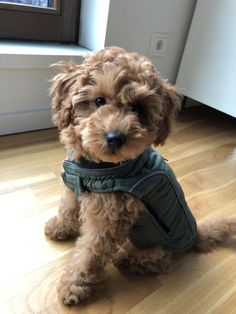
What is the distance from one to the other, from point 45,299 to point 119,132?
0.50 m

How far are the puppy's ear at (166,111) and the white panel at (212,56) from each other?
1126 millimetres

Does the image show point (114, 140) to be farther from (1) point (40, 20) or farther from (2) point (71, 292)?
(1) point (40, 20)

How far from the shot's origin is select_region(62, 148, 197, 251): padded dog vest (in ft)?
2.75

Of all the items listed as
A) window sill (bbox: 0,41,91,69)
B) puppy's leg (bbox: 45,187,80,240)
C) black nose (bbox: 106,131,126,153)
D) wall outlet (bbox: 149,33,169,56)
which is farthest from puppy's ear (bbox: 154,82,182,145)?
wall outlet (bbox: 149,33,169,56)

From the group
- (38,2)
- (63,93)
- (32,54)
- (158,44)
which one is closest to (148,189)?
(63,93)

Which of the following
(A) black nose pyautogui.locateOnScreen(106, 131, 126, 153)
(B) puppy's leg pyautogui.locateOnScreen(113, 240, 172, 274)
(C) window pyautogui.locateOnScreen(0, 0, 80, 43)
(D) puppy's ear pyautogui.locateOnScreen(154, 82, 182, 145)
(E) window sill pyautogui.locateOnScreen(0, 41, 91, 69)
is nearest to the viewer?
(A) black nose pyautogui.locateOnScreen(106, 131, 126, 153)

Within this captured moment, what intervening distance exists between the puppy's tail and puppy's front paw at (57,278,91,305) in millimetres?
430

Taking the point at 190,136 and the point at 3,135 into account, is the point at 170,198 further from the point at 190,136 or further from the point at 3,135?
the point at 190,136

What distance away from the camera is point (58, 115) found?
86 cm

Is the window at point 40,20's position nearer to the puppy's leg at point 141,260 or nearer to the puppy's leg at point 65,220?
the puppy's leg at point 65,220

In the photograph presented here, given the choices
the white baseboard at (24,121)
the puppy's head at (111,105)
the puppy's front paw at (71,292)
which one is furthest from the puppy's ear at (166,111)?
the white baseboard at (24,121)

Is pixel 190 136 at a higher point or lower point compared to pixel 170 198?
lower

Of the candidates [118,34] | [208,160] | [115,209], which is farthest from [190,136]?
A: [115,209]

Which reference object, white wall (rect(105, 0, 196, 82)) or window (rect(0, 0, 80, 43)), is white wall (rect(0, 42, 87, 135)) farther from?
white wall (rect(105, 0, 196, 82))
